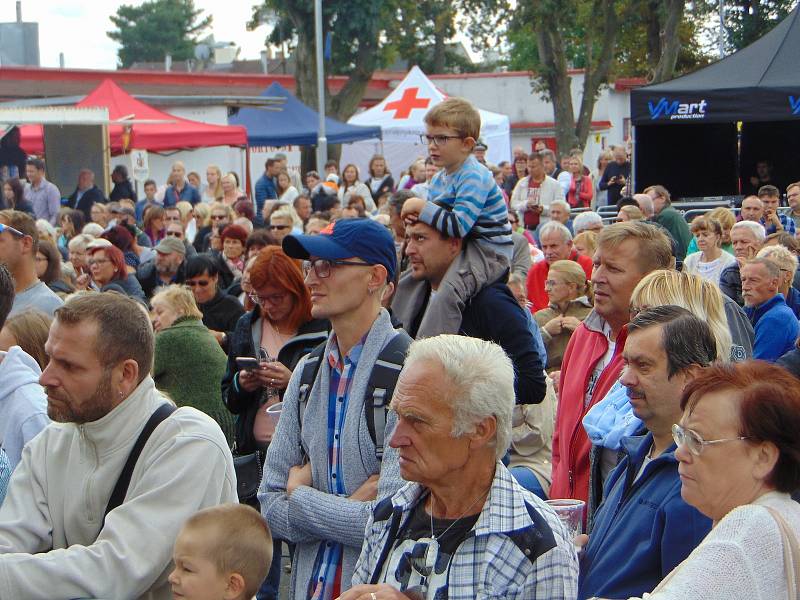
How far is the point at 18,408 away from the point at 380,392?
146 centimetres

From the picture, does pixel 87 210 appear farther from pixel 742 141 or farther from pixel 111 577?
pixel 111 577

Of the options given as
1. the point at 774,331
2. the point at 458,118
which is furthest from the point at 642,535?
the point at 774,331

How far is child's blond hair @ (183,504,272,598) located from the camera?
323 centimetres

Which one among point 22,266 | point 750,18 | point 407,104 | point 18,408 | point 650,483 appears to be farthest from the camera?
point 750,18

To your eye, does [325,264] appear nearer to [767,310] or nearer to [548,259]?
[767,310]

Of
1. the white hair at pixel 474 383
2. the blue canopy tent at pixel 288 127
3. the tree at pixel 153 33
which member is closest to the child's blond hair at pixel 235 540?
the white hair at pixel 474 383

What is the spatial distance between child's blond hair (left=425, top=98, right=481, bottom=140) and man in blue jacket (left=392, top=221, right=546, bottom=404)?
653mm

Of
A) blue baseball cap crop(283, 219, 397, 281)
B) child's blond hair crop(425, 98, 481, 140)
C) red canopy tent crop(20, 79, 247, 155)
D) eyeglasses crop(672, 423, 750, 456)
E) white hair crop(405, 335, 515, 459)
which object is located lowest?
eyeglasses crop(672, 423, 750, 456)

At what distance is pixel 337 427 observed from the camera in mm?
3670

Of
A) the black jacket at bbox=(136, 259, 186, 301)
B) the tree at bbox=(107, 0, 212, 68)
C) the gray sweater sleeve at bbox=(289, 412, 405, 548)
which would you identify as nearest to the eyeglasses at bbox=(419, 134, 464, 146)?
the gray sweater sleeve at bbox=(289, 412, 405, 548)

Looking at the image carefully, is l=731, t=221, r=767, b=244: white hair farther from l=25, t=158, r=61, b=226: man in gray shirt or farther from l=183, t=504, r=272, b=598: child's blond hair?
l=25, t=158, r=61, b=226: man in gray shirt

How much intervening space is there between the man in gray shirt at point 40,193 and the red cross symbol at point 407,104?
11.8 metres

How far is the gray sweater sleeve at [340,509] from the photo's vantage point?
344cm

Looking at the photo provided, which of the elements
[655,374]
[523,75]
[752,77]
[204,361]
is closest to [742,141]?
[752,77]
